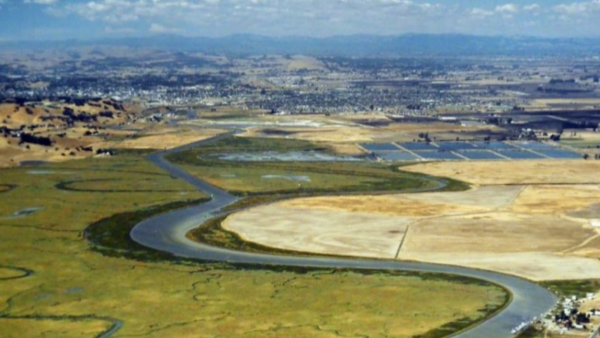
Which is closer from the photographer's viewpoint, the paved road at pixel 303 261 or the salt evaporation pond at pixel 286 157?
the paved road at pixel 303 261

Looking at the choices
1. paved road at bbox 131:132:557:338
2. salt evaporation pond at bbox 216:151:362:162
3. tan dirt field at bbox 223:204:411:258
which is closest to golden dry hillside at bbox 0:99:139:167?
salt evaporation pond at bbox 216:151:362:162

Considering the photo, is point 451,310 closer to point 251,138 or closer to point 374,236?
point 374,236

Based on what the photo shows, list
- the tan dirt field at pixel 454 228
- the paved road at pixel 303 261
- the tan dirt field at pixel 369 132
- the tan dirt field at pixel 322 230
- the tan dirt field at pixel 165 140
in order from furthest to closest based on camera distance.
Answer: the tan dirt field at pixel 369 132 → the tan dirt field at pixel 165 140 → the tan dirt field at pixel 322 230 → the tan dirt field at pixel 454 228 → the paved road at pixel 303 261

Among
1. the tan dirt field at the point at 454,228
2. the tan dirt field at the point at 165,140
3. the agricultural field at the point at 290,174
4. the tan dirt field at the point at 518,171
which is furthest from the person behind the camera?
the tan dirt field at the point at 165,140

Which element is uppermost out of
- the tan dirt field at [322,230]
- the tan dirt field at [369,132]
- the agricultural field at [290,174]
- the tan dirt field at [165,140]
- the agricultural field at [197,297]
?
the agricultural field at [197,297]

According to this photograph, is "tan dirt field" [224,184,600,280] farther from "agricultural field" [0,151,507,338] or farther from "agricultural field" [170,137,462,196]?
"agricultural field" [0,151,507,338]

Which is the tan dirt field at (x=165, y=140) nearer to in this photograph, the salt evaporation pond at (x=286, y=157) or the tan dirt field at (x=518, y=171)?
the salt evaporation pond at (x=286, y=157)

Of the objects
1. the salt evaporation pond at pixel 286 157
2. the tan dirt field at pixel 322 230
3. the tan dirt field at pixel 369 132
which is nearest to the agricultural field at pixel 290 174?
the salt evaporation pond at pixel 286 157
